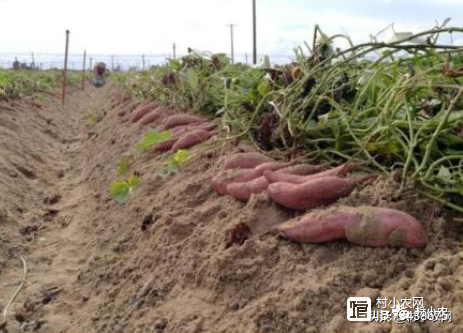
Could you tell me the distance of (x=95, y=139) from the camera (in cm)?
753

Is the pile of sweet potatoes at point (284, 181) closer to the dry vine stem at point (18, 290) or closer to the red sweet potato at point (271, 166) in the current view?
the red sweet potato at point (271, 166)

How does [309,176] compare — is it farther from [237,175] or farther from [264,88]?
[264,88]

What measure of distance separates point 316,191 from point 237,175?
0.61 metres

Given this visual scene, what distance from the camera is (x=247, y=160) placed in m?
2.80

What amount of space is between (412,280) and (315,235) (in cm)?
42

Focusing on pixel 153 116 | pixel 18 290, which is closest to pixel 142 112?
pixel 153 116

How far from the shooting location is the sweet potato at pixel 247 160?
2.79 meters

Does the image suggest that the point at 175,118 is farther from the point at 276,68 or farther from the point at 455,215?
the point at 455,215

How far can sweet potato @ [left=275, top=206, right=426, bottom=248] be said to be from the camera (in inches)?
72.6

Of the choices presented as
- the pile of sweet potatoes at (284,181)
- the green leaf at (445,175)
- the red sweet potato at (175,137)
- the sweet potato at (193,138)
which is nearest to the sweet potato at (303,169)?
the pile of sweet potatoes at (284,181)

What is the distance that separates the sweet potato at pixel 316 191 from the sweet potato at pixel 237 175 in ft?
1.07

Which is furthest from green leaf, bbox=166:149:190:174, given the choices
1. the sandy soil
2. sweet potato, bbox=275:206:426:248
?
sweet potato, bbox=275:206:426:248

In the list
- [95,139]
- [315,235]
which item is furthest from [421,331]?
[95,139]

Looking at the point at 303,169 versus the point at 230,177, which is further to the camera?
the point at 230,177
